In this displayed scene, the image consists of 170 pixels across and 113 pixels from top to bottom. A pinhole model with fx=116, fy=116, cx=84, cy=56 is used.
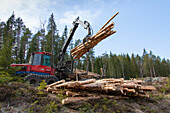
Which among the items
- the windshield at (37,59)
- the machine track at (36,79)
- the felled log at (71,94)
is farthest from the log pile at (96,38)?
the windshield at (37,59)

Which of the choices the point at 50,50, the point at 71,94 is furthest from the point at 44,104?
the point at 50,50

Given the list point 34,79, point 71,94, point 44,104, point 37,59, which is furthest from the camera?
point 37,59

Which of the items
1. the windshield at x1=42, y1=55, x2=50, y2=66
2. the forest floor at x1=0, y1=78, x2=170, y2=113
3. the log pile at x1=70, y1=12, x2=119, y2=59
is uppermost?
the log pile at x1=70, y1=12, x2=119, y2=59

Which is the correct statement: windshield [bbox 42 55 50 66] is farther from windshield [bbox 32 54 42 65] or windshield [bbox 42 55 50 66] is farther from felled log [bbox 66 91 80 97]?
felled log [bbox 66 91 80 97]

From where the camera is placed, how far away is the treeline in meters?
8.24

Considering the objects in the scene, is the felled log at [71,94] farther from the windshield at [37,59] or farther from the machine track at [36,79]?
the windshield at [37,59]

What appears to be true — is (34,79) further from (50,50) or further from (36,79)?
(50,50)

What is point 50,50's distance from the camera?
110ft

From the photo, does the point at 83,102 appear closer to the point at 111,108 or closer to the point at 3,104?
the point at 111,108

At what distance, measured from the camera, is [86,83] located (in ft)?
19.8

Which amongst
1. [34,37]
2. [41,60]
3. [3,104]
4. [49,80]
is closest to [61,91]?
[3,104]

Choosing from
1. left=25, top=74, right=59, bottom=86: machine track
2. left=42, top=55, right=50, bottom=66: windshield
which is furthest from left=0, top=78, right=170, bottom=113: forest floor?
left=42, top=55, right=50, bottom=66: windshield

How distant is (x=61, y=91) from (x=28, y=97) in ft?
5.28

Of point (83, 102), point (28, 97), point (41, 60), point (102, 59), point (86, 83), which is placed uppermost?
point (102, 59)
